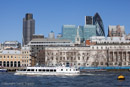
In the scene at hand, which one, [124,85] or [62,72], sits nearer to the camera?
[124,85]

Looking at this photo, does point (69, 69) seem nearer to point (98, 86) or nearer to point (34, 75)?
point (34, 75)

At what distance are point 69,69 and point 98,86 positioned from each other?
47991mm

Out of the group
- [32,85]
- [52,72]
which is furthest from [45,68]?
[32,85]

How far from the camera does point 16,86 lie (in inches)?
4092

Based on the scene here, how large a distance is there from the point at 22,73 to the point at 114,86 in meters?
59.8

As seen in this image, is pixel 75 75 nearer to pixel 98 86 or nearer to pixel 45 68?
pixel 45 68

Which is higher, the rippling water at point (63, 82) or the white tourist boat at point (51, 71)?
the white tourist boat at point (51, 71)

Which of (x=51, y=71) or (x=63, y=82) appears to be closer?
(x=63, y=82)

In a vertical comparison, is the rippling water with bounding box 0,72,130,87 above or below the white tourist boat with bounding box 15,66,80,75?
below

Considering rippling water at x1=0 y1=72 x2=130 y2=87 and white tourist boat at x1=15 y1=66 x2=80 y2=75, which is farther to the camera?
white tourist boat at x1=15 y1=66 x2=80 y2=75

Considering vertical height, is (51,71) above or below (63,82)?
above

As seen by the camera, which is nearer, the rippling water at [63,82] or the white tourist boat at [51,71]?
the rippling water at [63,82]


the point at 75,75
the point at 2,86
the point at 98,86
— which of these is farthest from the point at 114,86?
the point at 75,75

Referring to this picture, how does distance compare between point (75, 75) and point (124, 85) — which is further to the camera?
point (75, 75)
